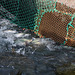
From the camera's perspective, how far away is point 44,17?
4.16 m

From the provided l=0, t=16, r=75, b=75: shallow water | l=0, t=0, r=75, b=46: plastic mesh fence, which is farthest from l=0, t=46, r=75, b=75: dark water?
l=0, t=0, r=75, b=46: plastic mesh fence

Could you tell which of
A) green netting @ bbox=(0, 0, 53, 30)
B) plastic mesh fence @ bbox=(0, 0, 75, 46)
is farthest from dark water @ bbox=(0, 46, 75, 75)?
green netting @ bbox=(0, 0, 53, 30)

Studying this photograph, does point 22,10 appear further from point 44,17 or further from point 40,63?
point 40,63

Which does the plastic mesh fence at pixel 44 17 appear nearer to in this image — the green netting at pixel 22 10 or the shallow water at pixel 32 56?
the green netting at pixel 22 10

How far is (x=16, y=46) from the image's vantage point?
153 inches

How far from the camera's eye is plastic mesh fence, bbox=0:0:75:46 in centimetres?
351

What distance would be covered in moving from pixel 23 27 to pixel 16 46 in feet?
3.89

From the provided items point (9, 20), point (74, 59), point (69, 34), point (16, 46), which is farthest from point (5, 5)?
point (74, 59)

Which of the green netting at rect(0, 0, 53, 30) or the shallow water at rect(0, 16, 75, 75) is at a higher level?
the green netting at rect(0, 0, 53, 30)

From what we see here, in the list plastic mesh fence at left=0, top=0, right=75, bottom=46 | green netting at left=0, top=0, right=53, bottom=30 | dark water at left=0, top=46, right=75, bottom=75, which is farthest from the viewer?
green netting at left=0, top=0, right=53, bottom=30

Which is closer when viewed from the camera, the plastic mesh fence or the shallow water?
the shallow water

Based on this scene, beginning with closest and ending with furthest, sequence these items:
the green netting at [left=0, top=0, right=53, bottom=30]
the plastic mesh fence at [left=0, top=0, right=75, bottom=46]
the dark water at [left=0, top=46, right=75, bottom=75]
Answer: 1. the dark water at [left=0, top=46, right=75, bottom=75]
2. the plastic mesh fence at [left=0, top=0, right=75, bottom=46]
3. the green netting at [left=0, top=0, right=53, bottom=30]

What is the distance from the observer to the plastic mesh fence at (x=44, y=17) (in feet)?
11.5

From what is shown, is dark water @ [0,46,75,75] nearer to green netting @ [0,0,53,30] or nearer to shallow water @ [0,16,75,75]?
shallow water @ [0,16,75,75]
